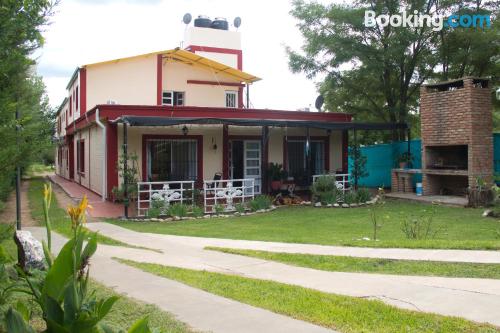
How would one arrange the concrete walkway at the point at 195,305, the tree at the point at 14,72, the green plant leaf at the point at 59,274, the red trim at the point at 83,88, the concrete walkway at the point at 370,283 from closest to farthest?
the green plant leaf at the point at 59,274, the concrete walkway at the point at 195,305, the tree at the point at 14,72, the concrete walkway at the point at 370,283, the red trim at the point at 83,88

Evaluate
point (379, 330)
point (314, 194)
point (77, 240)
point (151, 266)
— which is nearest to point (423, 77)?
point (314, 194)

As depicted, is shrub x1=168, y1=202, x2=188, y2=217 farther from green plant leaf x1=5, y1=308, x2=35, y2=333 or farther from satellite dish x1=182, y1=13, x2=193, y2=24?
satellite dish x1=182, y1=13, x2=193, y2=24

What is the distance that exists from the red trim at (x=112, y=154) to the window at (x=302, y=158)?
6.98 metres

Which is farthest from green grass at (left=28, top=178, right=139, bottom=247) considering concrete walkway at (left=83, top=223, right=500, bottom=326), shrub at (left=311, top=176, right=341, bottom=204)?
shrub at (left=311, top=176, right=341, bottom=204)

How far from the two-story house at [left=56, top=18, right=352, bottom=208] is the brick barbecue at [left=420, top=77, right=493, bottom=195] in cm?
302

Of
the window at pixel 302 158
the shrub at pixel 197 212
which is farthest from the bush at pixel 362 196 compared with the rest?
the shrub at pixel 197 212

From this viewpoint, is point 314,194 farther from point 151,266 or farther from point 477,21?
point 151,266

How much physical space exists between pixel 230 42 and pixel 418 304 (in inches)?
1045

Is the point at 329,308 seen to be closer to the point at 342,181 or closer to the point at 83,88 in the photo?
the point at 342,181

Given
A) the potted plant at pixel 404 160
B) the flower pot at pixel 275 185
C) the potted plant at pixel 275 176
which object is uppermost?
the potted plant at pixel 404 160

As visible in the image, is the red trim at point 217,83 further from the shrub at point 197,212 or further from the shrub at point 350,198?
the shrub at point 197,212

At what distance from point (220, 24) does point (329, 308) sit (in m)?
28.1

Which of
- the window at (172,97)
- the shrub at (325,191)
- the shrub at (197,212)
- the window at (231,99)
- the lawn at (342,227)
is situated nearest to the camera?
the lawn at (342,227)

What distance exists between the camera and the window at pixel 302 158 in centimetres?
2050
